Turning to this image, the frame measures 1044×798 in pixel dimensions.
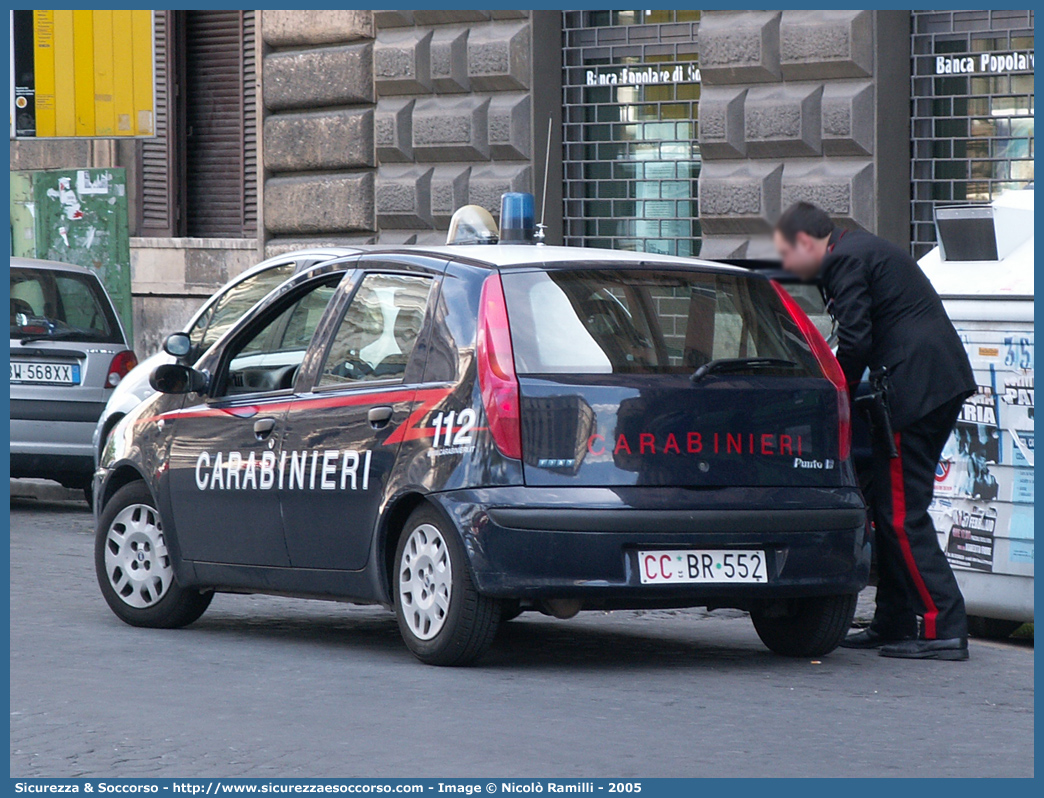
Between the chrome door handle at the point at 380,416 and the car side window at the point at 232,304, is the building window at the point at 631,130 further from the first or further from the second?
the chrome door handle at the point at 380,416

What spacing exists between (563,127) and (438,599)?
8.93m

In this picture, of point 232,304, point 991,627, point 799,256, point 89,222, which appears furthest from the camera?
point 89,222

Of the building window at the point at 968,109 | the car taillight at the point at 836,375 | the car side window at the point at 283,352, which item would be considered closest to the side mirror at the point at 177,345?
the car side window at the point at 283,352

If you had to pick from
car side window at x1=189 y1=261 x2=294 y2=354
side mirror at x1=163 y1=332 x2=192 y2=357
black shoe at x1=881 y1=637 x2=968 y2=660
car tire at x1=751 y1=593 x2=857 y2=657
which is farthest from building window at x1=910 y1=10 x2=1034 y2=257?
side mirror at x1=163 y1=332 x2=192 y2=357

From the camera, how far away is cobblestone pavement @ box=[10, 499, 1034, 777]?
5078mm

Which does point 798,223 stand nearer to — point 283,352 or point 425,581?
point 425,581

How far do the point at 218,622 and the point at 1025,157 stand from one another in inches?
255

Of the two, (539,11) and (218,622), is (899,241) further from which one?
(218,622)

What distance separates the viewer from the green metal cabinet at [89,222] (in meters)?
16.5

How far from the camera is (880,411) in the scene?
7.09m

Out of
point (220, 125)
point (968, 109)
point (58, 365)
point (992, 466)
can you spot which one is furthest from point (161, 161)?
point (992, 466)

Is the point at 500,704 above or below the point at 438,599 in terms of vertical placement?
below

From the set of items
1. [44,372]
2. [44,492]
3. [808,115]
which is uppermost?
[808,115]
